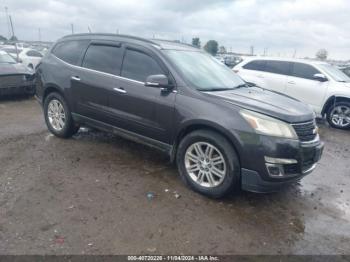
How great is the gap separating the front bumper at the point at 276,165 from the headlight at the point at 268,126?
8cm

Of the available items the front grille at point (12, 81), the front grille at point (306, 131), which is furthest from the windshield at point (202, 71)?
the front grille at point (12, 81)

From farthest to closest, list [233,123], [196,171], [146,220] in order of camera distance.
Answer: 1. [196,171]
2. [233,123]
3. [146,220]

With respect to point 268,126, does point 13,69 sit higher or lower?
lower

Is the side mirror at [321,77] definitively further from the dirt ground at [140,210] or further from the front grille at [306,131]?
the front grille at [306,131]

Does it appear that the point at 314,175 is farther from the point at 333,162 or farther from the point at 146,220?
the point at 146,220

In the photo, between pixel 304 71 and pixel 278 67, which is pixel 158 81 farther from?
pixel 278 67

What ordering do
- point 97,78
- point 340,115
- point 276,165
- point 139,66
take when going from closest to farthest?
1. point 276,165
2. point 139,66
3. point 97,78
4. point 340,115

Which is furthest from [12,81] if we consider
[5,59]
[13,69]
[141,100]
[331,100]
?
[331,100]

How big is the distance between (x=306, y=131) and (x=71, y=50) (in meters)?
4.04

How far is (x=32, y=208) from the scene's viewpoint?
3547 millimetres

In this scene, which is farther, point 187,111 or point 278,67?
point 278,67

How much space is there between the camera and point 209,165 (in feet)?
13.0

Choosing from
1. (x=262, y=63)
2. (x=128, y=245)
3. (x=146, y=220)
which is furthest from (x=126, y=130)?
(x=262, y=63)

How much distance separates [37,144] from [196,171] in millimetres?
3056
